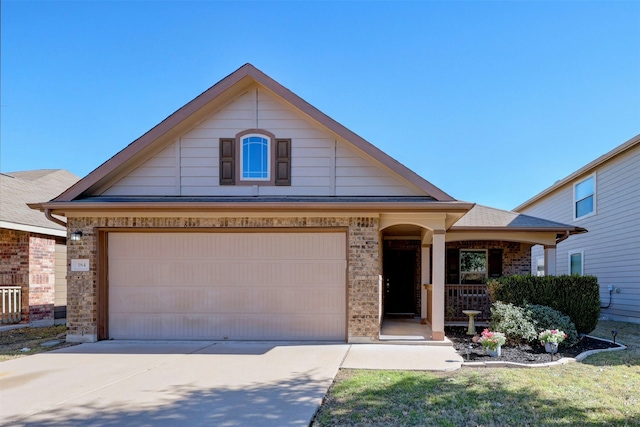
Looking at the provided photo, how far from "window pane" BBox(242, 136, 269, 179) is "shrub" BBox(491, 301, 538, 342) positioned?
5464mm

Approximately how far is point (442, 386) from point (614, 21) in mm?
11148

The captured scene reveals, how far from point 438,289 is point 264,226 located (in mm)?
3748

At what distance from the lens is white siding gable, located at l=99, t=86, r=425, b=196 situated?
376 inches

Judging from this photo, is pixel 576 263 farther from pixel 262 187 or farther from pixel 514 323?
pixel 262 187

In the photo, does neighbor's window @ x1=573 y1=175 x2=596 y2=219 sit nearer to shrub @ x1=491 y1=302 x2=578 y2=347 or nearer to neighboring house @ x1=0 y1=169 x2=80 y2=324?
shrub @ x1=491 y1=302 x2=578 y2=347

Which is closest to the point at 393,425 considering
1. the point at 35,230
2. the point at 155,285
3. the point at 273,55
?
the point at 155,285

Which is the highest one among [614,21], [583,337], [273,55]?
[614,21]

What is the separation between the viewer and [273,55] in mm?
10727

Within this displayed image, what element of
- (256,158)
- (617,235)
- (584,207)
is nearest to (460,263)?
(617,235)

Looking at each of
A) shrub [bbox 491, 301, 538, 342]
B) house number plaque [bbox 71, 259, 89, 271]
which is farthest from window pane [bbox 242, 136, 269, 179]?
shrub [bbox 491, 301, 538, 342]

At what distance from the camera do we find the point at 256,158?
9727 mm

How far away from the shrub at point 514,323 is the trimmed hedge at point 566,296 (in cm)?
66

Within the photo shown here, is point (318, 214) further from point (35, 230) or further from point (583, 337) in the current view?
point (35, 230)

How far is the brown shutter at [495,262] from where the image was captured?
14047 mm
